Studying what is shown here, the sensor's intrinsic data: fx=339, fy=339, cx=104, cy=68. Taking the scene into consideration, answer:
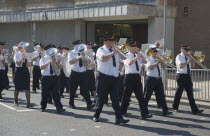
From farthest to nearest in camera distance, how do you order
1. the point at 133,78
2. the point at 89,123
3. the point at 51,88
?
the point at 51,88
the point at 133,78
the point at 89,123

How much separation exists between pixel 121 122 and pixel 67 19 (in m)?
19.5

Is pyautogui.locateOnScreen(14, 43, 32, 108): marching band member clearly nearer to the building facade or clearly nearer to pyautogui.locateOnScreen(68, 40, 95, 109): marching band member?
pyautogui.locateOnScreen(68, 40, 95, 109): marching band member

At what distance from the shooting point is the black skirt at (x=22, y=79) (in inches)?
402

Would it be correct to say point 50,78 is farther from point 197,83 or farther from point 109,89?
point 197,83

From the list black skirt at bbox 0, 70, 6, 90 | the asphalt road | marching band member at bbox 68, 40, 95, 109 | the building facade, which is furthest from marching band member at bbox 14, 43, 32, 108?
the building facade

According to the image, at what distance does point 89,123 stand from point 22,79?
10.4ft

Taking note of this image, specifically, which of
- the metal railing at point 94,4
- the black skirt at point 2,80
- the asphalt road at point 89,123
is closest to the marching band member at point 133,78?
the asphalt road at point 89,123

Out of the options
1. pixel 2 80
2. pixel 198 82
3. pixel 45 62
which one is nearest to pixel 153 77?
pixel 45 62

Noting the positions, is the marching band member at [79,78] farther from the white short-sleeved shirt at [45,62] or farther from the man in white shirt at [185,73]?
the man in white shirt at [185,73]

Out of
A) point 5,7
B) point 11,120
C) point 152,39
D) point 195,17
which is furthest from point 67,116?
point 5,7

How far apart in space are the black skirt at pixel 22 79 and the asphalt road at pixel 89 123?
62cm

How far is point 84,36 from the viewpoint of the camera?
1057 inches

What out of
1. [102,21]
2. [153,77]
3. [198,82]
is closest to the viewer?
[153,77]

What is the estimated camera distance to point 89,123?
8156mm
